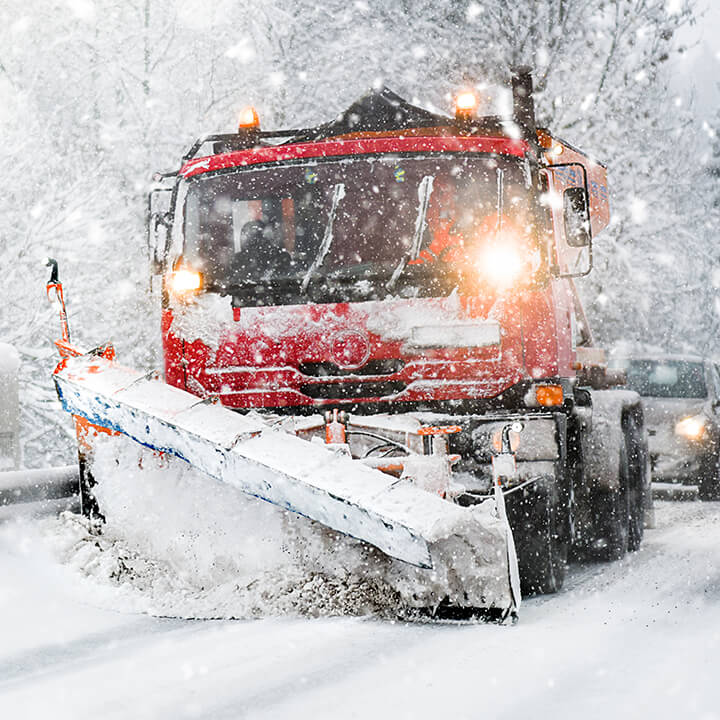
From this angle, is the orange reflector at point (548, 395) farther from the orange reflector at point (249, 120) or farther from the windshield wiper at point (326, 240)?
the orange reflector at point (249, 120)

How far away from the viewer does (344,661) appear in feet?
12.6

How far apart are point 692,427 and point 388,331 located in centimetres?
604

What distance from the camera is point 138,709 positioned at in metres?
3.23

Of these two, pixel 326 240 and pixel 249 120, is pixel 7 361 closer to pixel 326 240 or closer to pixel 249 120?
pixel 249 120

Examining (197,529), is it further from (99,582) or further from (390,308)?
(390,308)

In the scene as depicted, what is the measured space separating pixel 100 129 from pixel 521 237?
1158 centimetres

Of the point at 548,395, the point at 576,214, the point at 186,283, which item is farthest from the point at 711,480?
the point at 186,283

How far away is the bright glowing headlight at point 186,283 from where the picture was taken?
6102 mm

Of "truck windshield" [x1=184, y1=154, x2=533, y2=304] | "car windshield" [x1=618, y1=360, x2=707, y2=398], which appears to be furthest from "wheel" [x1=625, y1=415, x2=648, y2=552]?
"car windshield" [x1=618, y1=360, x2=707, y2=398]

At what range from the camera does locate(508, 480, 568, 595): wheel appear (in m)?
5.34

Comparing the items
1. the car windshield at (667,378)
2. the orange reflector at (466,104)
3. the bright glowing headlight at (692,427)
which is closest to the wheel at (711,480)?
the bright glowing headlight at (692,427)

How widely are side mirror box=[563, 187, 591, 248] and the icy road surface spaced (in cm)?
199

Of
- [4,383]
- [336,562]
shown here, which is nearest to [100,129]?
[4,383]

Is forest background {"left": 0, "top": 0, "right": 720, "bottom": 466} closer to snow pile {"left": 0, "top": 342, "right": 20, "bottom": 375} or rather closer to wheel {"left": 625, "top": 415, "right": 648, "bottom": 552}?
A: snow pile {"left": 0, "top": 342, "right": 20, "bottom": 375}
